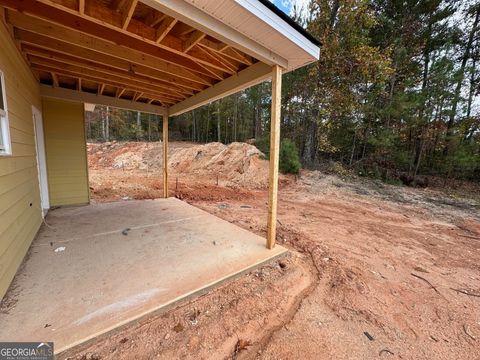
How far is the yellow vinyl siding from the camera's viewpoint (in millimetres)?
4312

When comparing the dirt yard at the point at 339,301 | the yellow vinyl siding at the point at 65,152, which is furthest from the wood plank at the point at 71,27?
the dirt yard at the point at 339,301

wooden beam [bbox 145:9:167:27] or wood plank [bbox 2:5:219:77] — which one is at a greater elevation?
wooden beam [bbox 145:9:167:27]

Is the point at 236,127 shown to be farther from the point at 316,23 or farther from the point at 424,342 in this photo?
the point at 424,342

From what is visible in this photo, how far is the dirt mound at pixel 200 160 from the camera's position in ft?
30.0

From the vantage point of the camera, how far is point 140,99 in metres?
4.94

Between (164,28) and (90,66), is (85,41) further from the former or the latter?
(164,28)

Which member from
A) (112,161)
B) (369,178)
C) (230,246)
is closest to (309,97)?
(369,178)

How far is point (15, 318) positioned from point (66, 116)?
4288mm

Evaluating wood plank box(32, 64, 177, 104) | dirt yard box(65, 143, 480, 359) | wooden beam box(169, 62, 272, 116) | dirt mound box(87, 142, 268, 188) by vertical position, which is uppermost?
wood plank box(32, 64, 177, 104)

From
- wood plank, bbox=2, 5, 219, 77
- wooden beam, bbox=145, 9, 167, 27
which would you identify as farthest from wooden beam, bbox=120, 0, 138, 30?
wooden beam, bbox=145, 9, 167, 27

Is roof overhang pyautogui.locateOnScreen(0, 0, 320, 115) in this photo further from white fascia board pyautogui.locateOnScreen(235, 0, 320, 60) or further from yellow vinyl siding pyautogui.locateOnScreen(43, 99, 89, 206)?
yellow vinyl siding pyautogui.locateOnScreen(43, 99, 89, 206)

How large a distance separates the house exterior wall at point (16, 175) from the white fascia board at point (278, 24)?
7.61 feet

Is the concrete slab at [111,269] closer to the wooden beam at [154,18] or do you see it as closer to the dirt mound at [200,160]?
the wooden beam at [154,18]

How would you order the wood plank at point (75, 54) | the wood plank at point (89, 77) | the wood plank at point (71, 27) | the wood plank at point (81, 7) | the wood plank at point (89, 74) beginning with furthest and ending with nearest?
1. the wood plank at point (89, 77)
2. the wood plank at point (89, 74)
3. the wood plank at point (75, 54)
4. the wood plank at point (71, 27)
5. the wood plank at point (81, 7)
